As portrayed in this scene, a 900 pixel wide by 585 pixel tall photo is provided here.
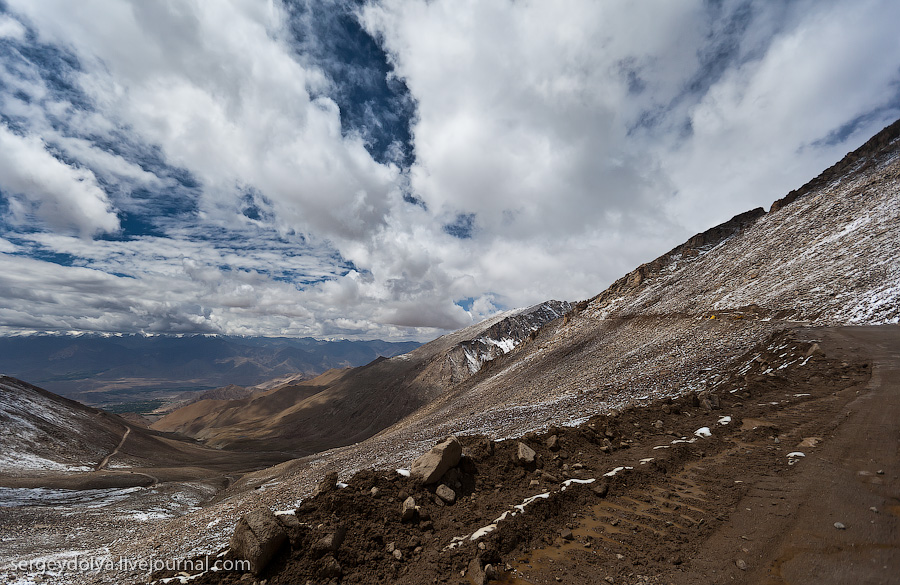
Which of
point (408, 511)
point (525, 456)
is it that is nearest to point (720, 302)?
point (525, 456)

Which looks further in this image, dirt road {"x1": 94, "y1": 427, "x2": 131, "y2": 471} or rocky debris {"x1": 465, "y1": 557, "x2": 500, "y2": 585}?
dirt road {"x1": 94, "y1": 427, "x2": 131, "y2": 471}

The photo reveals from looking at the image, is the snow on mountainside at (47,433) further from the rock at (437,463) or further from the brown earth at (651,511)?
the brown earth at (651,511)

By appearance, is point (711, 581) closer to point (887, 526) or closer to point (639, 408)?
point (887, 526)

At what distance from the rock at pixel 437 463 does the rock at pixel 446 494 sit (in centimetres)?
28

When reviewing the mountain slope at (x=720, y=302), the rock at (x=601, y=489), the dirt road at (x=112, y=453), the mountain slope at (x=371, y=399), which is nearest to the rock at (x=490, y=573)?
the rock at (x=601, y=489)

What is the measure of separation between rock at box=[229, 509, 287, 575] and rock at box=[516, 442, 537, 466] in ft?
19.1

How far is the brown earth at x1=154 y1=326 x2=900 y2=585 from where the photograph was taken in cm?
529

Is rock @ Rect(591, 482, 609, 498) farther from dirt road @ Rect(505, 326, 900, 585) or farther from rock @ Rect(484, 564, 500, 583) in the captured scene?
rock @ Rect(484, 564, 500, 583)

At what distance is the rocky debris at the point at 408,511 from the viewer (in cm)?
722

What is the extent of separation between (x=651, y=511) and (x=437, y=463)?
15.1 ft

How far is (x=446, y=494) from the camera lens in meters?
7.88

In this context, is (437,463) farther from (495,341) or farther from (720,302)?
(495,341)

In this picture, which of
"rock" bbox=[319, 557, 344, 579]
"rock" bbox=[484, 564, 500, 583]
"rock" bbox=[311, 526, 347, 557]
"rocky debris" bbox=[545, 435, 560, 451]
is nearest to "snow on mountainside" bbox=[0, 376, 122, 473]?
"rock" bbox=[311, 526, 347, 557]

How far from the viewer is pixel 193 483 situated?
40.0 metres
